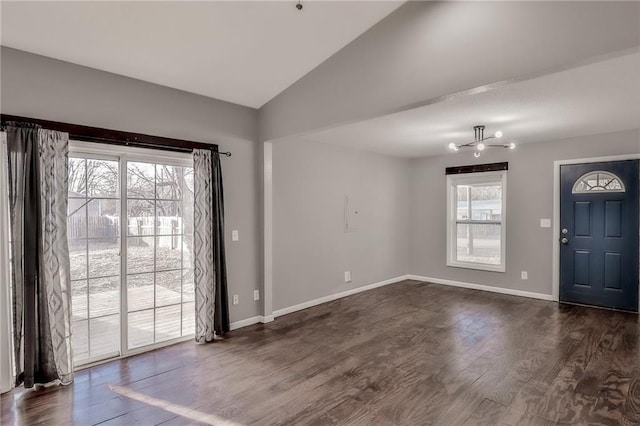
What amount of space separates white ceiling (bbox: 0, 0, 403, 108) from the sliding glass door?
81 cm

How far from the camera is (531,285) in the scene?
5398 mm

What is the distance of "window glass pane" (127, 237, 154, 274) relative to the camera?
3.30 m

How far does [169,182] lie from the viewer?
140 inches

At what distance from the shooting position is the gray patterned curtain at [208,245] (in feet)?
11.8

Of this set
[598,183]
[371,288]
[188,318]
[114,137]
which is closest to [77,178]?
[114,137]

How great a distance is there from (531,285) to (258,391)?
15.3 feet

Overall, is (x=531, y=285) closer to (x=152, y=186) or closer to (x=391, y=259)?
(x=391, y=259)

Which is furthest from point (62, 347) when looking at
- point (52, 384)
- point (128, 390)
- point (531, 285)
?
point (531, 285)

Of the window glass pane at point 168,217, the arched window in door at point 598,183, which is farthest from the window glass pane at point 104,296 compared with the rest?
the arched window in door at point 598,183

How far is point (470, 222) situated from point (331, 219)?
2638 mm

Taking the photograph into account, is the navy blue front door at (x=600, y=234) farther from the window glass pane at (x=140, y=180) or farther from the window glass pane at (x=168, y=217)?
the window glass pane at (x=140, y=180)

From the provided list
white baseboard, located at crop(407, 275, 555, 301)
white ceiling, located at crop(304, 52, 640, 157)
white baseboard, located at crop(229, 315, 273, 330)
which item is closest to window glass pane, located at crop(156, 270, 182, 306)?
white baseboard, located at crop(229, 315, 273, 330)

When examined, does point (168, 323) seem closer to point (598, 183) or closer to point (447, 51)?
point (447, 51)

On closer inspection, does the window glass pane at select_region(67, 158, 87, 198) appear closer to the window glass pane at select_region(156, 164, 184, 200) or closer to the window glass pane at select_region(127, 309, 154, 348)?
the window glass pane at select_region(156, 164, 184, 200)
